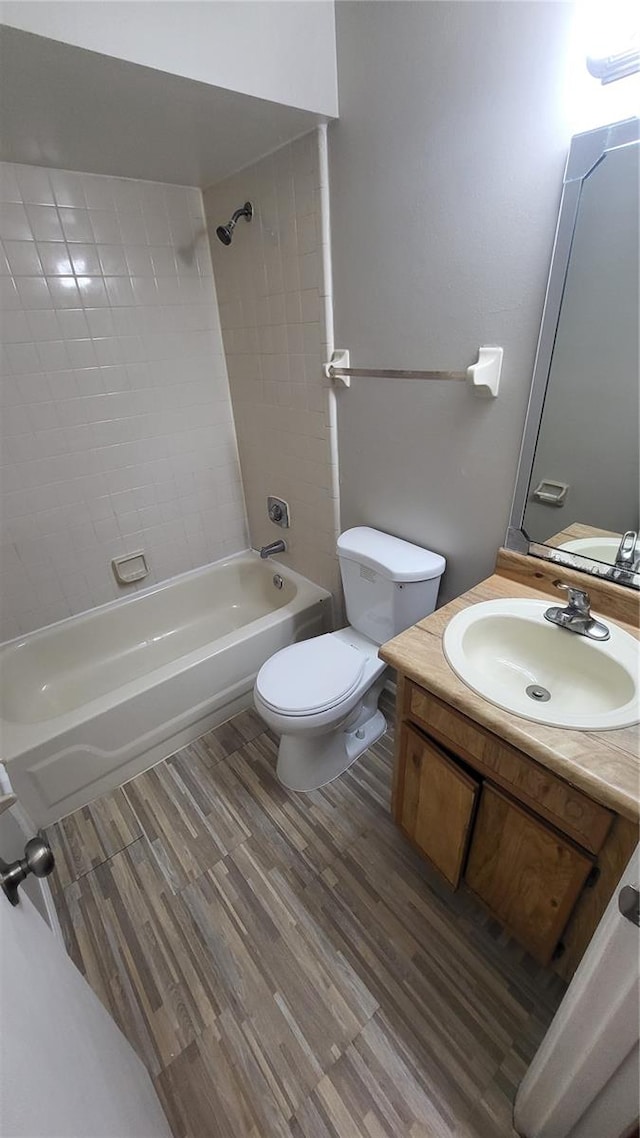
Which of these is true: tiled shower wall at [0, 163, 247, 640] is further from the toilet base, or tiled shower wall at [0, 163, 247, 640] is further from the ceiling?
the toilet base

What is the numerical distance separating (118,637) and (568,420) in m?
2.07

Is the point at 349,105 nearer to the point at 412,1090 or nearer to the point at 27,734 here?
the point at 27,734

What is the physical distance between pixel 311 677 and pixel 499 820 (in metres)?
0.71

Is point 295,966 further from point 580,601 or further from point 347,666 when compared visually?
point 580,601

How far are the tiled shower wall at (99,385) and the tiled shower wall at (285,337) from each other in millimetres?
151

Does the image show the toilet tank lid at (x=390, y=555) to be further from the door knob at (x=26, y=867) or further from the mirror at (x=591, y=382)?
the door knob at (x=26, y=867)

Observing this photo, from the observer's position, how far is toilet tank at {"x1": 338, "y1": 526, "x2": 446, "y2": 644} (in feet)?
4.76

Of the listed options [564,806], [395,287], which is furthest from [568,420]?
[564,806]

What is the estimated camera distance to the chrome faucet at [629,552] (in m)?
1.04

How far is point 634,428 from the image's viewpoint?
3.21 feet

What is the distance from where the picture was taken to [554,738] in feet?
2.62

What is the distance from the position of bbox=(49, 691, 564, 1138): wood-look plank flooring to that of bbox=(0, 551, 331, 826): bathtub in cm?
19

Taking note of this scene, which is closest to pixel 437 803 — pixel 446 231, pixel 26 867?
pixel 26 867

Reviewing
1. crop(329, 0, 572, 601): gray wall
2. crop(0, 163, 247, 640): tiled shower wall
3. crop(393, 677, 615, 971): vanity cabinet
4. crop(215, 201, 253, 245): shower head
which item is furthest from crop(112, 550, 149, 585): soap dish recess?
crop(393, 677, 615, 971): vanity cabinet
